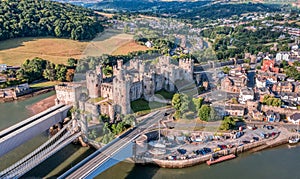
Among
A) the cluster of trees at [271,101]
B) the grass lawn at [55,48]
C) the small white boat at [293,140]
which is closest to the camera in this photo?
the small white boat at [293,140]

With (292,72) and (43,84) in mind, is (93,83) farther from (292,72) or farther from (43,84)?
(292,72)

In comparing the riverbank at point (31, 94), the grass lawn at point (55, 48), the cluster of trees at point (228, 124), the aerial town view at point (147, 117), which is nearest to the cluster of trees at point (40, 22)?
the grass lawn at point (55, 48)

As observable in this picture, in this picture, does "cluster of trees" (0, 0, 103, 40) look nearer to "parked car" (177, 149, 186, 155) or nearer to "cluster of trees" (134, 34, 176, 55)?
"cluster of trees" (134, 34, 176, 55)

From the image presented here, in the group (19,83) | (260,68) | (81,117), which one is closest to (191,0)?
(260,68)

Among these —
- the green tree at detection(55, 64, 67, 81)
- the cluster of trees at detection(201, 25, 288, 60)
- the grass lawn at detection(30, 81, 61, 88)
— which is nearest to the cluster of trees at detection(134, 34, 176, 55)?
the cluster of trees at detection(201, 25, 288, 60)

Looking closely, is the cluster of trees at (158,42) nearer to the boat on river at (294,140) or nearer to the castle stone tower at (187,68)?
the castle stone tower at (187,68)

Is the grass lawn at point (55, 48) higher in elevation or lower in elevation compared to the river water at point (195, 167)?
higher
